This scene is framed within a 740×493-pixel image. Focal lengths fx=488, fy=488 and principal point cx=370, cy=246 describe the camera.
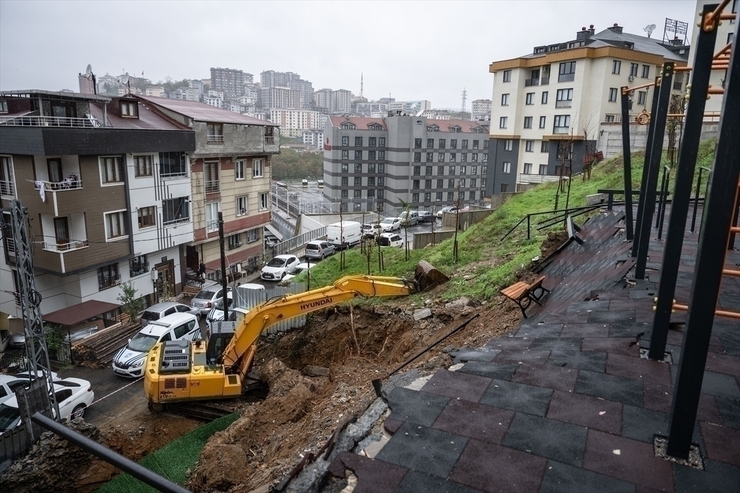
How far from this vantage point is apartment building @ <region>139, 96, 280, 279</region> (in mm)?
28172

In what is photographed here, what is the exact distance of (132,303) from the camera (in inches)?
875

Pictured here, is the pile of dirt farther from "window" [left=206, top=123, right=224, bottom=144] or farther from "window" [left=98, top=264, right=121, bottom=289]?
"window" [left=206, top=123, right=224, bottom=144]

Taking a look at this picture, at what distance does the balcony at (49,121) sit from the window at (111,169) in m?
1.61

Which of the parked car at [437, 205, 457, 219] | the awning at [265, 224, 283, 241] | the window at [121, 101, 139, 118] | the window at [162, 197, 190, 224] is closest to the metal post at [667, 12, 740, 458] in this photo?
the window at [162, 197, 190, 224]

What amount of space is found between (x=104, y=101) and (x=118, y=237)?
643 cm

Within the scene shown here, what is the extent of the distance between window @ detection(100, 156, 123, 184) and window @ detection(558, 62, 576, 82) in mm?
29551

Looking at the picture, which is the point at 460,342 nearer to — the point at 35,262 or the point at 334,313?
the point at 334,313

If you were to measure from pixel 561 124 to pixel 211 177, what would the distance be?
979 inches

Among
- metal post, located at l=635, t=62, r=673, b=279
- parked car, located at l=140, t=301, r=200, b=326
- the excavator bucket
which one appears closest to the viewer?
metal post, located at l=635, t=62, r=673, b=279

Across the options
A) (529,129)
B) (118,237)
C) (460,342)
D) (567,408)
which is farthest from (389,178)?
(567,408)

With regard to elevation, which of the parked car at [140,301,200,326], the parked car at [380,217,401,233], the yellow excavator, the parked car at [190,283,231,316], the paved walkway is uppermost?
the paved walkway

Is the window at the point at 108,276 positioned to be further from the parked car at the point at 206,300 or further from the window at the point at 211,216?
the window at the point at 211,216

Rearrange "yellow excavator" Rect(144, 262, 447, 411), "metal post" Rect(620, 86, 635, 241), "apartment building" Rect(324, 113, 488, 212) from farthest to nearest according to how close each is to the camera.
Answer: "apartment building" Rect(324, 113, 488, 212)
"yellow excavator" Rect(144, 262, 447, 411)
"metal post" Rect(620, 86, 635, 241)

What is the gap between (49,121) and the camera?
21719 mm
